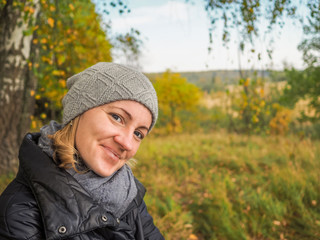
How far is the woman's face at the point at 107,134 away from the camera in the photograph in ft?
4.98

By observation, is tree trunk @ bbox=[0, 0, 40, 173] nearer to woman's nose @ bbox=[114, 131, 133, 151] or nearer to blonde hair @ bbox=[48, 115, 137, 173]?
blonde hair @ bbox=[48, 115, 137, 173]

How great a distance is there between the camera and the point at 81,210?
4.42 feet

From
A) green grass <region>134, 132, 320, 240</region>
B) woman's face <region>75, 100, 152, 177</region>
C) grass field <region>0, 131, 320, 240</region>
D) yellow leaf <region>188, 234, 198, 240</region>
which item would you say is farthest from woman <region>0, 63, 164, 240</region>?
green grass <region>134, 132, 320, 240</region>

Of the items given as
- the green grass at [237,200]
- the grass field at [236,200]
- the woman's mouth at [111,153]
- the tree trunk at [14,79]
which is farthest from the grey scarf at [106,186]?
the tree trunk at [14,79]

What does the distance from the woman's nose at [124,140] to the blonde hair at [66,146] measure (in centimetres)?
26

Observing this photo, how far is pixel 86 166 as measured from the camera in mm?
1586

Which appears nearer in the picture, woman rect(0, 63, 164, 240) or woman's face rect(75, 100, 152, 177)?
woman rect(0, 63, 164, 240)

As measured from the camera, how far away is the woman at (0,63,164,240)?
1.30 meters

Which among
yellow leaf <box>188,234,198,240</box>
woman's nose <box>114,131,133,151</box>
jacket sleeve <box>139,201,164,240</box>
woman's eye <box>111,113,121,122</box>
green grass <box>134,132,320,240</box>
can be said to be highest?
woman's eye <box>111,113,121,122</box>

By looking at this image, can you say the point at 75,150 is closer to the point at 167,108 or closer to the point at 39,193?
the point at 39,193

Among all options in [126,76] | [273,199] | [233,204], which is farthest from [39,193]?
[273,199]

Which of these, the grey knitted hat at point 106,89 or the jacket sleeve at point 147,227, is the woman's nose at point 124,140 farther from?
the jacket sleeve at point 147,227

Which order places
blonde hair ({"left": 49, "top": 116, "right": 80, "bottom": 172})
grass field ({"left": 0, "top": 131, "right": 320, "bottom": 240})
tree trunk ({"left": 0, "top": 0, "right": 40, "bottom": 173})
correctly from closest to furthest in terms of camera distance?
blonde hair ({"left": 49, "top": 116, "right": 80, "bottom": 172}) → grass field ({"left": 0, "top": 131, "right": 320, "bottom": 240}) → tree trunk ({"left": 0, "top": 0, "right": 40, "bottom": 173})

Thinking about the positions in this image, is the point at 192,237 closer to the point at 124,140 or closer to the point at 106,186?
the point at 106,186
